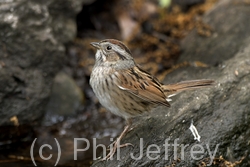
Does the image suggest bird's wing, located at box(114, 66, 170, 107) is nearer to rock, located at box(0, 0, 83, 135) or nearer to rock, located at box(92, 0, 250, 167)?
rock, located at box(92, 0, 250, 167)

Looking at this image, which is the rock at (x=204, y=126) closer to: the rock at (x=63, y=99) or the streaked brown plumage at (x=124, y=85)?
the streaked brown plumage at (x=124, y=85)

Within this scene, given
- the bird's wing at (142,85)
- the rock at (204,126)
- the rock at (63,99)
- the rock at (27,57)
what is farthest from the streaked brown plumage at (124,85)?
the rock at (63,99)

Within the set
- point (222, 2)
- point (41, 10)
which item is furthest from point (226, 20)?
point (41, 10)

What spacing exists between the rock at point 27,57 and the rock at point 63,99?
0.49m

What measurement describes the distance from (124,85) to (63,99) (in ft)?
7.21

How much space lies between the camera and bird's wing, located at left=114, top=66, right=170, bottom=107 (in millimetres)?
4488

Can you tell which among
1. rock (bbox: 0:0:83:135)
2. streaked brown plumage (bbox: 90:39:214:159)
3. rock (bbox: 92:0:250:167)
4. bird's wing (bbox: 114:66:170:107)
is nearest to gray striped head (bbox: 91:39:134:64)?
streaked brown plumage (bbox: 90:39:214:159)

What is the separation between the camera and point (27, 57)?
5.60 metres

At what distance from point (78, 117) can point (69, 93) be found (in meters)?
0.39

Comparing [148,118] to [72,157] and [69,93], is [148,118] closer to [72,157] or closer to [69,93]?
[72,157]

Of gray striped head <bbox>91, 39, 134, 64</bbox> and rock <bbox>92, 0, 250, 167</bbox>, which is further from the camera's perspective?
gray striped head <bbox>91, 39, 134, 64</bbox>

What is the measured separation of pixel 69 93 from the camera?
6555 mm

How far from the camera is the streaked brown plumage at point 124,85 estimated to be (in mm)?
4469

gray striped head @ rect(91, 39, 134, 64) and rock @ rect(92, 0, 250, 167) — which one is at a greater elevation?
gray striped head @ rect(91, 39, 134, 64)
